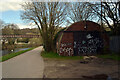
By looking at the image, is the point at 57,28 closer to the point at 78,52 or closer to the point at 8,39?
the point at 78,52

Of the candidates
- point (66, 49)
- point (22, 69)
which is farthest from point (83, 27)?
point (22, 69)

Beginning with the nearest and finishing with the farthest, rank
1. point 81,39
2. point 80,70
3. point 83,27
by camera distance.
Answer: point 80,70 < point 81,39 < point 83,27

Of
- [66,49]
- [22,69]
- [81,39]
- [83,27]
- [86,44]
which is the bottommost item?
[22,69]

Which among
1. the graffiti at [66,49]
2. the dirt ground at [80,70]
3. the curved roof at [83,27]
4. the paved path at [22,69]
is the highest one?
the curved roof at [83,27]

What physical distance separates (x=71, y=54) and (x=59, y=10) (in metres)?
8.56

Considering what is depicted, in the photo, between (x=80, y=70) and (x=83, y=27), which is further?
(x=83, y=27)

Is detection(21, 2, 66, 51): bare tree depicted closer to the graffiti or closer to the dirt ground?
the graffiti

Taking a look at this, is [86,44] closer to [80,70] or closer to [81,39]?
[81,39]

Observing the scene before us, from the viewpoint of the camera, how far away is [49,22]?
1908cm

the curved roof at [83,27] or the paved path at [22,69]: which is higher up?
the curved roof at [83,27]

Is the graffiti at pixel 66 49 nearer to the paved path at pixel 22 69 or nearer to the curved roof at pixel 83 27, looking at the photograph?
the curved roof at pixel 83 27

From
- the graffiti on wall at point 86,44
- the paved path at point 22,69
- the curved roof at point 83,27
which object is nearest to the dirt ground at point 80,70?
the paved path at point 22,69

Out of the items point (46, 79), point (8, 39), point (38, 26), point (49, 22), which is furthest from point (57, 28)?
point (8, 39)

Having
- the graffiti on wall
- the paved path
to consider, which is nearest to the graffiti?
the graffiti on wall
